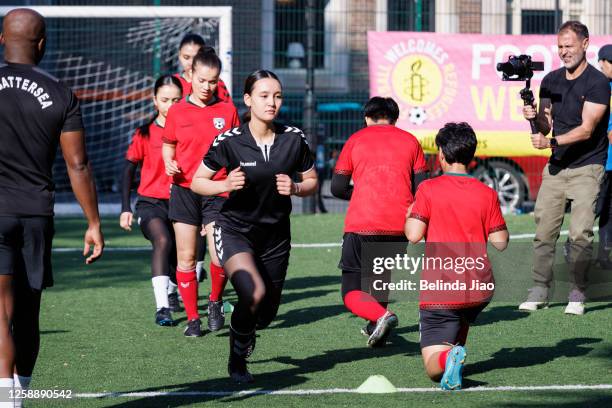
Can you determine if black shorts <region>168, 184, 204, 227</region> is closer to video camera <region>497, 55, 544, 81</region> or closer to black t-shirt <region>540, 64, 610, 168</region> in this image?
video camera <region>497, 55, 544, 81</region>

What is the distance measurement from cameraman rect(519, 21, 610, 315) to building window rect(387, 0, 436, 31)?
397 inches

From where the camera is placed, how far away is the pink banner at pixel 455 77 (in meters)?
17.7

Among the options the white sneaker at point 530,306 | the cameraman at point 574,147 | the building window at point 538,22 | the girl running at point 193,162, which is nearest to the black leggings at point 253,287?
the girl running at point 193,162

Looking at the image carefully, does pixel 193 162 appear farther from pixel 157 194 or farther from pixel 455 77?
pixel 455 77

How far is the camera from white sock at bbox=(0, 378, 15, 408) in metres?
5.09

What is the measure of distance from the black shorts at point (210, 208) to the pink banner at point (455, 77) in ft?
30.7

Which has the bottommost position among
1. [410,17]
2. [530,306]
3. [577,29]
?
[530,306]

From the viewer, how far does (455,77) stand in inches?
701

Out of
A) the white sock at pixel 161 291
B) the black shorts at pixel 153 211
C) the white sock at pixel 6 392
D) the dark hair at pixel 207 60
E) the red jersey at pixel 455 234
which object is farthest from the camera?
the black shorts at pixel 153 211

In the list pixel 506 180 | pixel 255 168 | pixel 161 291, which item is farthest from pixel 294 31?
pixel 255 168

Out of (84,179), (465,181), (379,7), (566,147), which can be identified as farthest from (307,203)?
(84,179)

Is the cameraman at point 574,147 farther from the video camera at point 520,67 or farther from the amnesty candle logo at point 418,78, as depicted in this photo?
the amnesty candle logo at point 418,78

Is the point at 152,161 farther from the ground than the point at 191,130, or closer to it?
closer to it

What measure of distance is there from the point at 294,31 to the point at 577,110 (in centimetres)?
1071
